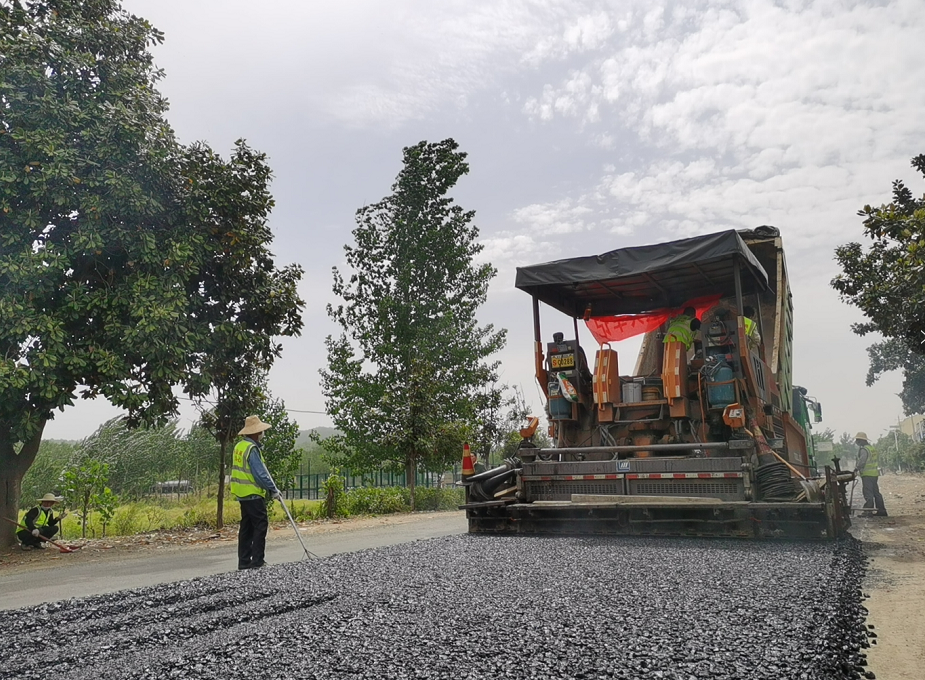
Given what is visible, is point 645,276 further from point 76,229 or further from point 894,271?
point 76,229

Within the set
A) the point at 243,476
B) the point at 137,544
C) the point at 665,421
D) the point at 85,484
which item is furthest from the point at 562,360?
the point at 85,484

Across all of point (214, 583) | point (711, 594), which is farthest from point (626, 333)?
point (214, 583)

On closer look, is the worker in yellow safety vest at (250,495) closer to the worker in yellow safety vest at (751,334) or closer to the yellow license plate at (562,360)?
the yellow license plate at (562,360)

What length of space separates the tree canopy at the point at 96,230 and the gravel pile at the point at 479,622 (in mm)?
4755

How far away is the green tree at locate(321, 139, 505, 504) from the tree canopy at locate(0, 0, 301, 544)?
7.67 metres

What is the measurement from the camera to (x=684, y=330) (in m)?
8.10

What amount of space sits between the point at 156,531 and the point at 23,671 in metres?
10.3

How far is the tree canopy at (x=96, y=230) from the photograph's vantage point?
8805 millimetres

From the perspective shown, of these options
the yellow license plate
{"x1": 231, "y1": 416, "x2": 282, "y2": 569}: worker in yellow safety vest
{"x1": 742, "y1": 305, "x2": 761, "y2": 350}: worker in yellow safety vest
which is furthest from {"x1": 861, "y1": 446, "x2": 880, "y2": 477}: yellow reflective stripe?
{"x1": 231, "y1": 416, "x2": 282, "y2": 569}: worker in yellow safety vest

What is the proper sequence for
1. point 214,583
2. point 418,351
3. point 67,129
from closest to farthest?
point 214,583 < point 67,129 < point 418,351

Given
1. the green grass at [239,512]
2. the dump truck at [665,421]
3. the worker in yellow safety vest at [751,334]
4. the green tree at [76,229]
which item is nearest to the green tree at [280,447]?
the green grass at [239,512]

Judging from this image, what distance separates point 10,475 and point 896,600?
35.2 ft

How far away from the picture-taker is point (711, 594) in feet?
14.0

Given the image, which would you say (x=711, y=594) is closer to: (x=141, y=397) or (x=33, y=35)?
(x=141, y=397)
